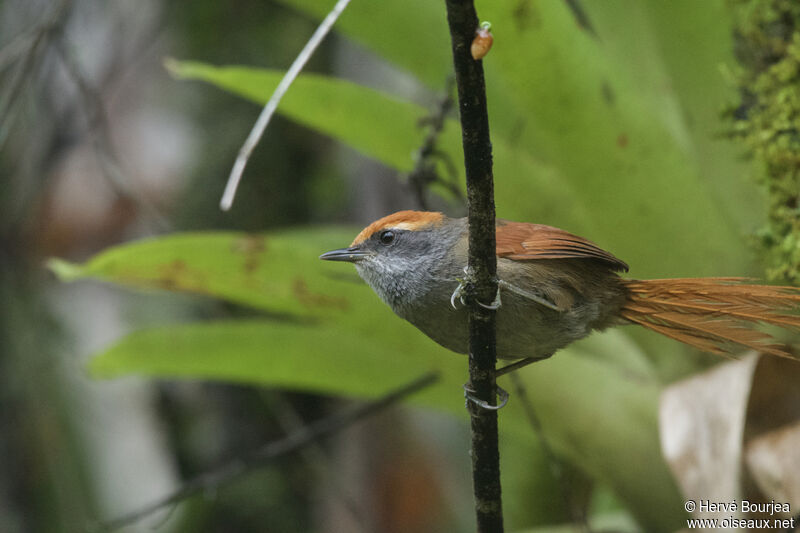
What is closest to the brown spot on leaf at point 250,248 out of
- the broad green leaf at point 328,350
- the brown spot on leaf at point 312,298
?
the broad green leaf at point 328,350

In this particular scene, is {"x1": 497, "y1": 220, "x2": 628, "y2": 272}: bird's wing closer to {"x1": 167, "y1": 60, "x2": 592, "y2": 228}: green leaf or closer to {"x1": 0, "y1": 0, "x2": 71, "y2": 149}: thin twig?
{"x1": 167, "y1": 60, "x2": 592, "y2": 228}: green leaf

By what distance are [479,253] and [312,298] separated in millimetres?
1044

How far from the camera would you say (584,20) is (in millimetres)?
2322

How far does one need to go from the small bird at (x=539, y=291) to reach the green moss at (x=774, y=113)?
0.72ft

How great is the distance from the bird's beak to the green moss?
3.31 feet

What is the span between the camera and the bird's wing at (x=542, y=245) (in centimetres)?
183

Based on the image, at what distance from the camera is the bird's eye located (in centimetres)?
207

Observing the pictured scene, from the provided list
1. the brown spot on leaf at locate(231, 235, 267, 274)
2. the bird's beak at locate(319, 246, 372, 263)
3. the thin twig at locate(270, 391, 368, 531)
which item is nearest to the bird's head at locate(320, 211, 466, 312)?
the bird's beak at locate(319, 246, 372, 263)

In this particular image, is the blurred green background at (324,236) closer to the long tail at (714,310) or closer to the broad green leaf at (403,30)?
the broad green leaf at (403,30)

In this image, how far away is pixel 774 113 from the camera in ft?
6.30

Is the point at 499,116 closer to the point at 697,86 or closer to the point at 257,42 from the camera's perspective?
the point at 697,86

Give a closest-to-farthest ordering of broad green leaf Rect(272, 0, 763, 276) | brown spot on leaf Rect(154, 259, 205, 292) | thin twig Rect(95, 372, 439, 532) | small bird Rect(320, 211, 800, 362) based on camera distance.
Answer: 1. small bird Rect(320, 211, 800, 362)
2. broad green leaf Rect(272, 0, 763, 276)
3. brown spot on leaf Rect(154, 259, 205, 292)
4. thin twig Rect(95, 372, 439, 532)

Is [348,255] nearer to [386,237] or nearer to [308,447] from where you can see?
[386,237]

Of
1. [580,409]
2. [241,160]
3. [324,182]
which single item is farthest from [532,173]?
[324,182]
